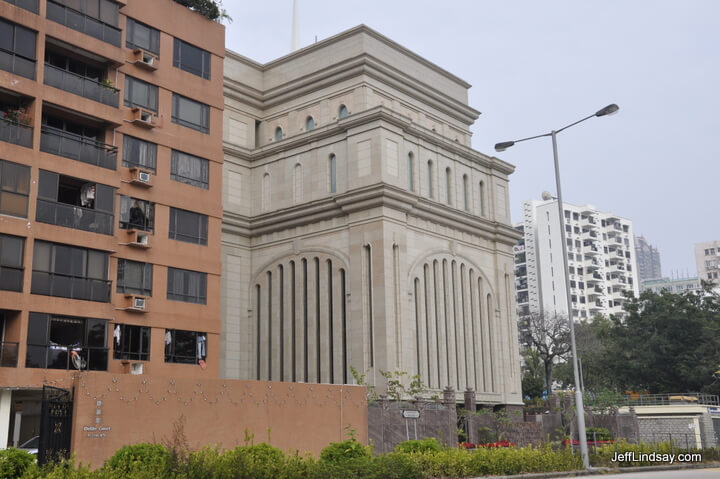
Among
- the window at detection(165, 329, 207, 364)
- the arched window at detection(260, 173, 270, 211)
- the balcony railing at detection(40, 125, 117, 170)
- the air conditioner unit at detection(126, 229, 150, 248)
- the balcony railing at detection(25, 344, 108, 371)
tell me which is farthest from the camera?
the arched window at detection(260, 173, 270, 211)

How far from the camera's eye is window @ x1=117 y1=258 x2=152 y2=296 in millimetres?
33625

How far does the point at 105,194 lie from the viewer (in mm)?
32906

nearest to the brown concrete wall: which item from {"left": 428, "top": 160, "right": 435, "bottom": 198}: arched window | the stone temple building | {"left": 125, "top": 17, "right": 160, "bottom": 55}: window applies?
the stone temple building

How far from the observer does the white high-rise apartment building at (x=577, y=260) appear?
11531 cm

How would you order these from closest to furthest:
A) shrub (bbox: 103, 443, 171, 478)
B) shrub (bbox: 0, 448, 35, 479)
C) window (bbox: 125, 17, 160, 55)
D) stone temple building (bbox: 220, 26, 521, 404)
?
shrub (bbox: 0, 448, 35, 479) → shrub (bbox: 103, 443, 171, 478) → window (bbox: 125, 17, 160, 55) → stone temple building (bbox: 220, 26, 521, 404)

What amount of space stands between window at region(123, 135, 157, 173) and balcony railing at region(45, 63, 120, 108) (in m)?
1.77

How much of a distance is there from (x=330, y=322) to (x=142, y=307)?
46.2 ft

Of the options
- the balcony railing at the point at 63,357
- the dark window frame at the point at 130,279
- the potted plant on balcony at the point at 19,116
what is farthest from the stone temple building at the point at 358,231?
the potted plant on balcony at the point at 19,116

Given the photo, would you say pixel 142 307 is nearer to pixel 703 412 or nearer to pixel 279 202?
pixel 279 202

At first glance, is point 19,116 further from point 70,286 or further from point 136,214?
point 70,286

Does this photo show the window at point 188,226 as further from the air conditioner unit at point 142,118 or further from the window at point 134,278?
the air conditioner unit at point 142,118

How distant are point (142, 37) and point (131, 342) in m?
13.6

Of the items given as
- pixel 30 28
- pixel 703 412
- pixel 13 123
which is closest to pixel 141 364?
pixel 13 123

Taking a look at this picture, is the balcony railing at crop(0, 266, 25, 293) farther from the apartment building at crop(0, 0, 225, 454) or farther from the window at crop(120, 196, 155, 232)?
the window at crop(120, 196, 155, 232)
